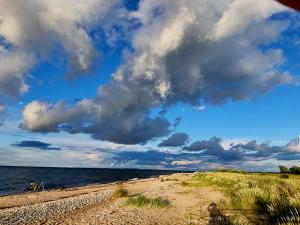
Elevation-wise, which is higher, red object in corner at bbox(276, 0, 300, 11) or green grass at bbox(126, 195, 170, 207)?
green grass at bbox(126, 195, 170, 207)

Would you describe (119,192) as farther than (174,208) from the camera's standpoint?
Yes

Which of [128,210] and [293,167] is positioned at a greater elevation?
[293,167]

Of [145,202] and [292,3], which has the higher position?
[145,202]

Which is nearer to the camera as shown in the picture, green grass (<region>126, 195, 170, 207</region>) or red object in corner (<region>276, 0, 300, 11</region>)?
red object in corner (<region>276, 0, 300, 11</region>)

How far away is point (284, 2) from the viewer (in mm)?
1334

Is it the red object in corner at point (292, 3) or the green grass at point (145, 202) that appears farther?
the green grass at point (145, 202)

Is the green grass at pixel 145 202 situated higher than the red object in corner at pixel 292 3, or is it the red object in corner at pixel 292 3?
the green grass at pixel 145 202

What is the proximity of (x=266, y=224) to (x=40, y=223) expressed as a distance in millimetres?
12346

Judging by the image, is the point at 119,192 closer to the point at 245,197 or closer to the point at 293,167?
the point at 245,197

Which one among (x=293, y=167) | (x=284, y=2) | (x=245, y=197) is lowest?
(x=284, y=2)

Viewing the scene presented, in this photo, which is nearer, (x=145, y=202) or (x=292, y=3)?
(x=292, y=3)

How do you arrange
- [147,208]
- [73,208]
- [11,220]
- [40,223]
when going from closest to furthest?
[40,223] < [11,220] < [147,208] < [73,208]

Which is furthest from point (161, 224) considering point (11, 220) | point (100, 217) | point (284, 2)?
point (284, 2)

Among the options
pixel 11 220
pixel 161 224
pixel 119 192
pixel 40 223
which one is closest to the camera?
pixel 161 224
